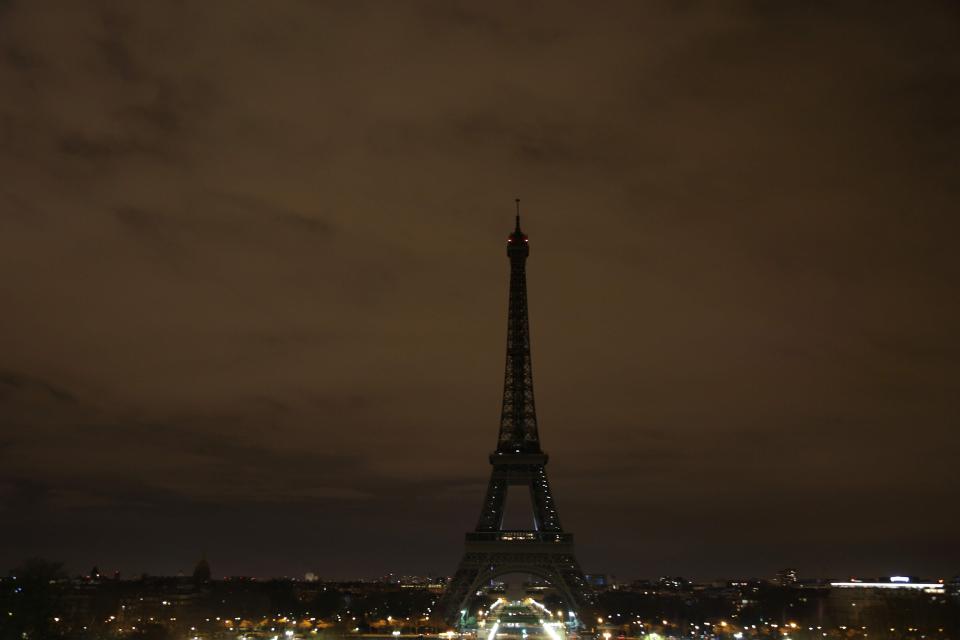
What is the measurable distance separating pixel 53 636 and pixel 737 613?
110 meters

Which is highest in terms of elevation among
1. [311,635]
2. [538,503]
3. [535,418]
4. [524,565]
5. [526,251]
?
[526,251]

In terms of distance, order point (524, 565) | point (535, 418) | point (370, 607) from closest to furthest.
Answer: point (524, 565)
point (535, 418)
point (370, 607)

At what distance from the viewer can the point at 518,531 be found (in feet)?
337

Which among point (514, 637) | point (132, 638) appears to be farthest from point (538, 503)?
point (132, 638)

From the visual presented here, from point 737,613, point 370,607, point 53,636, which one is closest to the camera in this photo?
point 53,636

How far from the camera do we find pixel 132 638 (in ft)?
254

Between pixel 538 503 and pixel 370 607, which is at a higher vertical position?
pixel 538 503

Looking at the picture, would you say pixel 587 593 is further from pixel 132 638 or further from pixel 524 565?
pixel 132 638

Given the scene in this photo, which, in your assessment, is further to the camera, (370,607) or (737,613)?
(370,607)

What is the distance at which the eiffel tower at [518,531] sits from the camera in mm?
99500

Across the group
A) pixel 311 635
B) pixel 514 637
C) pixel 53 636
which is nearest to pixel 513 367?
pixel 514 637

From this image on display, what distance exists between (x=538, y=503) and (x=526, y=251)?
3075 cm

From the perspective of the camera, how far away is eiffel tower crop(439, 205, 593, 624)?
326 ft

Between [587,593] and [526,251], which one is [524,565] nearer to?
[587,593]
